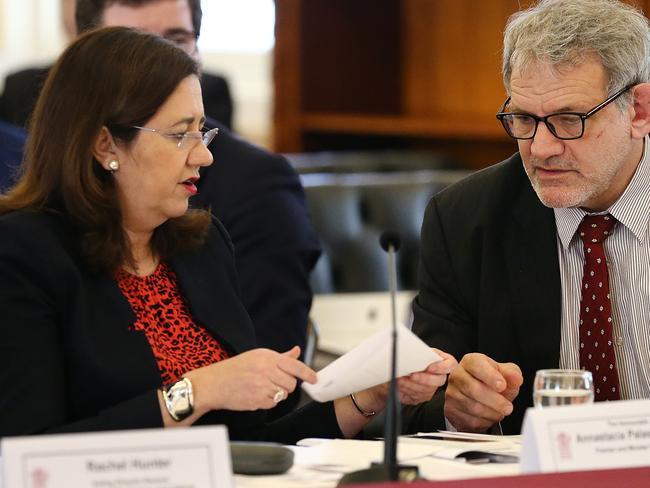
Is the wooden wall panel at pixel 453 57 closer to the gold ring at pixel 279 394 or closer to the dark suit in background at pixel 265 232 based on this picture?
the dark suit in background at pixel 265 232

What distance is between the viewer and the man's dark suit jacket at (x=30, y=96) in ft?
13.0

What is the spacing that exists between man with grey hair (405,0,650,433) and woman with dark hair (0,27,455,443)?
0.38 metres

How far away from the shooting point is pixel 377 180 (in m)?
4.20

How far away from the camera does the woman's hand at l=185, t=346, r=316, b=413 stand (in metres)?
1.92

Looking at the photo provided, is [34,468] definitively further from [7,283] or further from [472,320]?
[472,320]

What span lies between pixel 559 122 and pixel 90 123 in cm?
85

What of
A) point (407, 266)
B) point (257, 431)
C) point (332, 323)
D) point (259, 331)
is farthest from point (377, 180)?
point (257, 431)

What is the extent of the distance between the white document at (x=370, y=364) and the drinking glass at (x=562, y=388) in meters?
0.17

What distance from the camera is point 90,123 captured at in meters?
2.11

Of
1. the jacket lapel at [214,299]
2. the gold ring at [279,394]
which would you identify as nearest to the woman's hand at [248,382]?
the gold ring at [279,394]

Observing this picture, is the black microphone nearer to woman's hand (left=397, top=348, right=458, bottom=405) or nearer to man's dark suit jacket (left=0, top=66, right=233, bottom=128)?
woman's hand (left=397, top=348, right=458, bottom=405)

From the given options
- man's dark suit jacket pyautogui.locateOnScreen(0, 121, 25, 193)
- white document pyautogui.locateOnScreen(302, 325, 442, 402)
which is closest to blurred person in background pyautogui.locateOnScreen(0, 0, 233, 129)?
man's dark suit jacket pyautogui.locateOnScreen(0, 121, 25, 193)

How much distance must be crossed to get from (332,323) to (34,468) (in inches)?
95.9

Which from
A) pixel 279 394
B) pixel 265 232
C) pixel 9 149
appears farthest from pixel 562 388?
pixel 9 149
